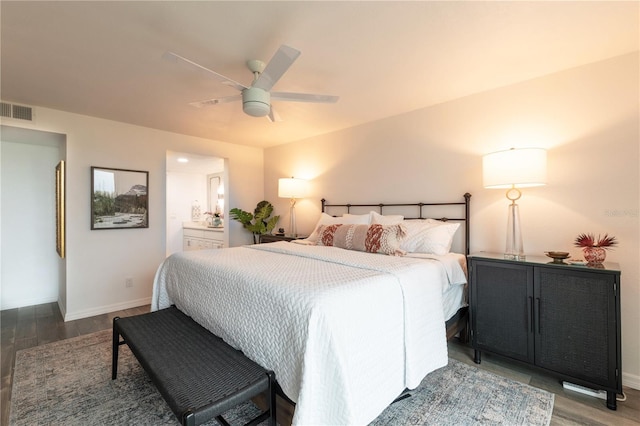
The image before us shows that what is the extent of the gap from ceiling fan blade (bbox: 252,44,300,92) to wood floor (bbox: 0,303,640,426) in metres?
2.59

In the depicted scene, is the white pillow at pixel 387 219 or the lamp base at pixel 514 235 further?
the white pillow at pixel 387 219

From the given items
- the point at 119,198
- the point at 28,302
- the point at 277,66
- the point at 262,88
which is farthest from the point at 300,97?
the point at 28,302

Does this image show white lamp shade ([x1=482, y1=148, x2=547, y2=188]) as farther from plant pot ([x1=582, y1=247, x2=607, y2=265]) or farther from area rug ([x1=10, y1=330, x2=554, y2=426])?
area rug ([x1=10, y1=330, x2=554, y2=426])

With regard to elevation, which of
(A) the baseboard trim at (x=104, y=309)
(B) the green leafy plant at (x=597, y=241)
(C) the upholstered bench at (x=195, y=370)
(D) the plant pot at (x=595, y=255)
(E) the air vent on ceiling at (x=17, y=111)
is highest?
(E) the air vent on ceiling at (x=17, y=111)

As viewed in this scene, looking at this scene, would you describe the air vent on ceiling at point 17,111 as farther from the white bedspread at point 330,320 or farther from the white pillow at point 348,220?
the white pillow at point 348,220

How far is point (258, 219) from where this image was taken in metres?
4.72

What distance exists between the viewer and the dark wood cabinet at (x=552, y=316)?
1817mm

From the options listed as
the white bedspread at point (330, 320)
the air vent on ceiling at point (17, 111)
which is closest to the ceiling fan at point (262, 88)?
the white bedspread at point (330, 320)

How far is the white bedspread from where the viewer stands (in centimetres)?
124

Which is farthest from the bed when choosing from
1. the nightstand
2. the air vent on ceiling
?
the air vent on ceiling

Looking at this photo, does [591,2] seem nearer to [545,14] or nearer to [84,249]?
[545,14]

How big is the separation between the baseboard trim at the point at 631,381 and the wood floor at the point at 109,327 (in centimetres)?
4

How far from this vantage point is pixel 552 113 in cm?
237

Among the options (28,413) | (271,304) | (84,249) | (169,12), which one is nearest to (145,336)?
(28,413)
